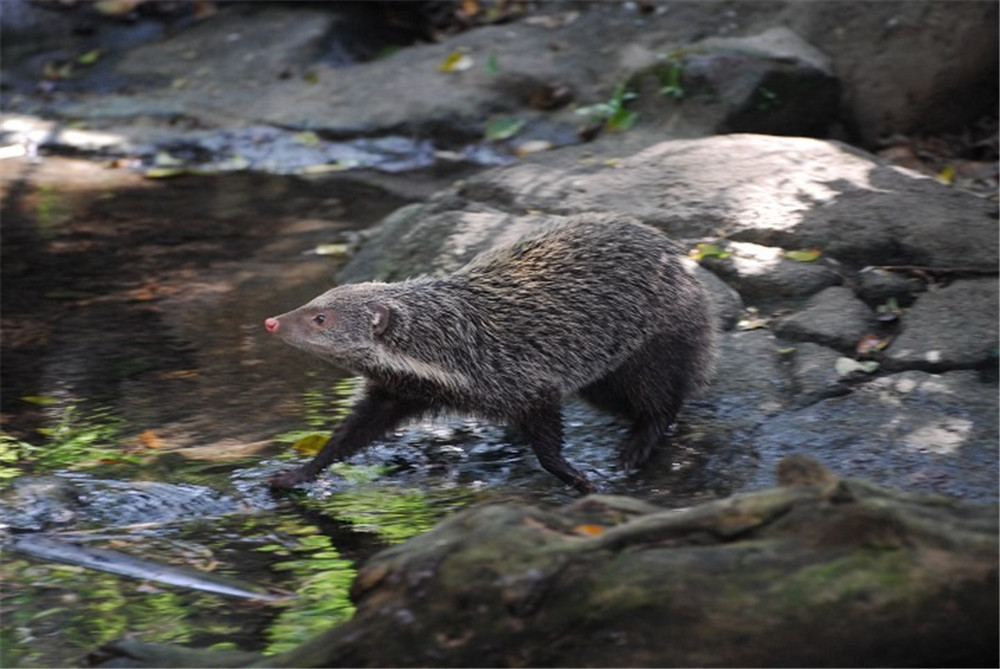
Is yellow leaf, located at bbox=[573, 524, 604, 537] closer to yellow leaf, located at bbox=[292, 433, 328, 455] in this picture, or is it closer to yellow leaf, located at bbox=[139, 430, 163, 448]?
yellow leaf, located at bbox=[292, 433, 328, 455]

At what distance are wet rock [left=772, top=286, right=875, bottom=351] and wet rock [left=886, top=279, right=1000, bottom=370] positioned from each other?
0.21 metres

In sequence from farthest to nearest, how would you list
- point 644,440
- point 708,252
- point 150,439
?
point 708,252
point 150,439
point 644,440

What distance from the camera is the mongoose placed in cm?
611

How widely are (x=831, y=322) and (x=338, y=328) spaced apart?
2627 mm

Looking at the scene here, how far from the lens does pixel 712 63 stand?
1108cm

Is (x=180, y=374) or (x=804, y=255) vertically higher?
(x=804, y=255)

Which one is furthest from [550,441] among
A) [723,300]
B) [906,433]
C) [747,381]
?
[723,300]

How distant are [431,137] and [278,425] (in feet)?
20.5

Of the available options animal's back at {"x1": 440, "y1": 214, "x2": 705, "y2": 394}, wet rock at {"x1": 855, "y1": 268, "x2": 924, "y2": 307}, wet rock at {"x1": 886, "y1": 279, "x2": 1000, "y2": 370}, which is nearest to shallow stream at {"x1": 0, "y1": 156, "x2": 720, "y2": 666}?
animal's back at {"x1": 440, "y1": 214, "x2": 705, "y2": 394}

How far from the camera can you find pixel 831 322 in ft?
23.0

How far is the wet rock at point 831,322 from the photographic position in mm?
6934

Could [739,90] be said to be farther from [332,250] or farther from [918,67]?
[332,250]

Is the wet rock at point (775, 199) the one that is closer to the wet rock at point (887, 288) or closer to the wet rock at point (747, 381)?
the wet rock at point (887, 288)

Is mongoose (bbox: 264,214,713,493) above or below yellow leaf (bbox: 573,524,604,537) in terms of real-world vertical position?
below
